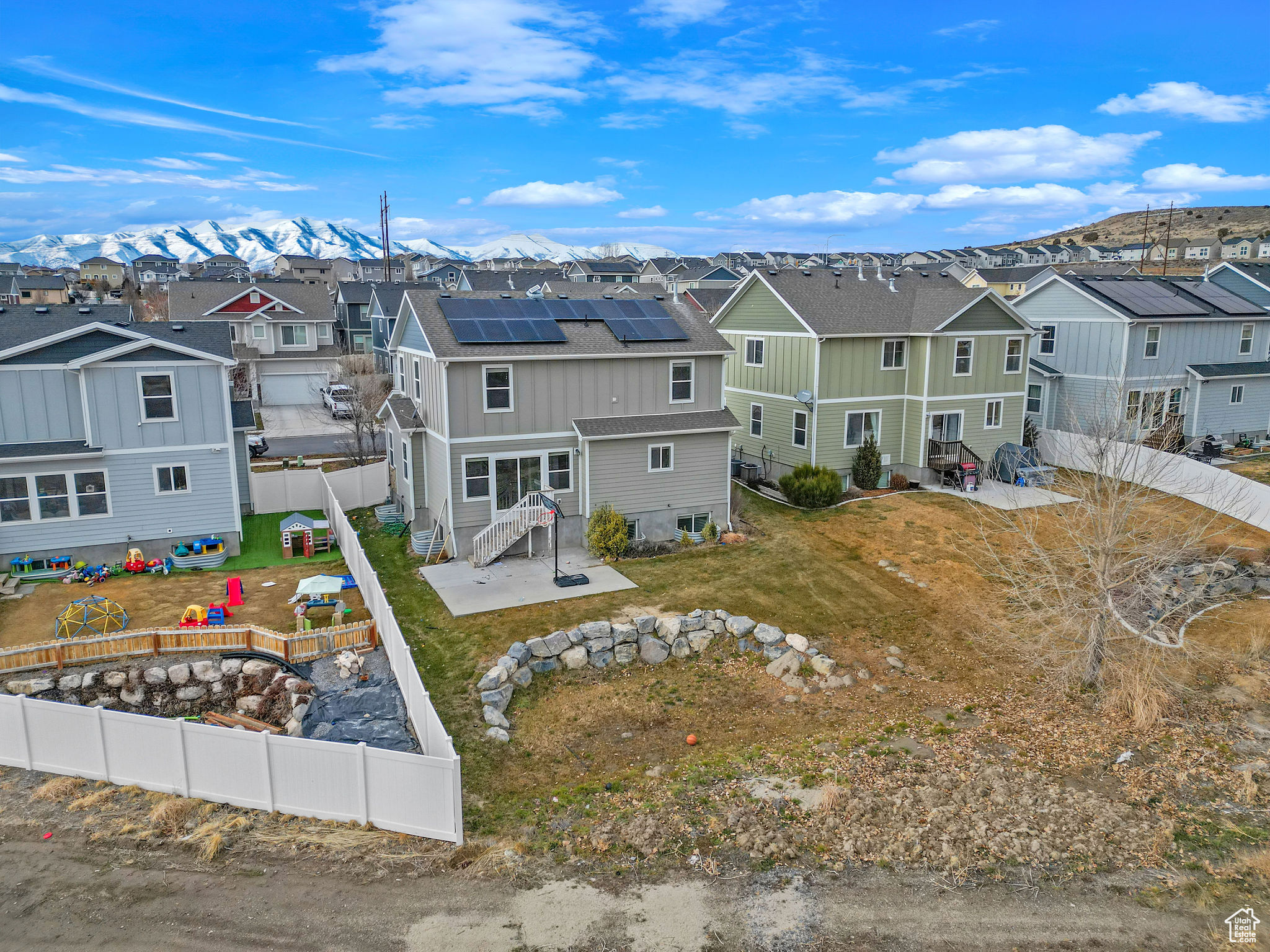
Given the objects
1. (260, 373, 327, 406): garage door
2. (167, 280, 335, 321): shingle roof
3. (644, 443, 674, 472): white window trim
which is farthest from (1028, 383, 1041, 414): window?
(167, 280, 335, 321): shingle roof

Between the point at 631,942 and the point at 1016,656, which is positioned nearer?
the point at 631,942

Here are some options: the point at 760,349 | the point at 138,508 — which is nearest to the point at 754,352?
the point at 760,349

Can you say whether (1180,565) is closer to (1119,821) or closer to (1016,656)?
(1016,656)

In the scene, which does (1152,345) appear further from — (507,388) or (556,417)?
(507,388)

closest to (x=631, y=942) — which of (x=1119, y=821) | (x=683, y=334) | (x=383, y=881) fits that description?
(x=383, y=881)

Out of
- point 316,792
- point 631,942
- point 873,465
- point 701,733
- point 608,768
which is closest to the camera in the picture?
point 631,942

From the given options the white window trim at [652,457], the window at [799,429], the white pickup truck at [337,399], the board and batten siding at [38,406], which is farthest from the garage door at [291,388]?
the white window trim at [652,457]
